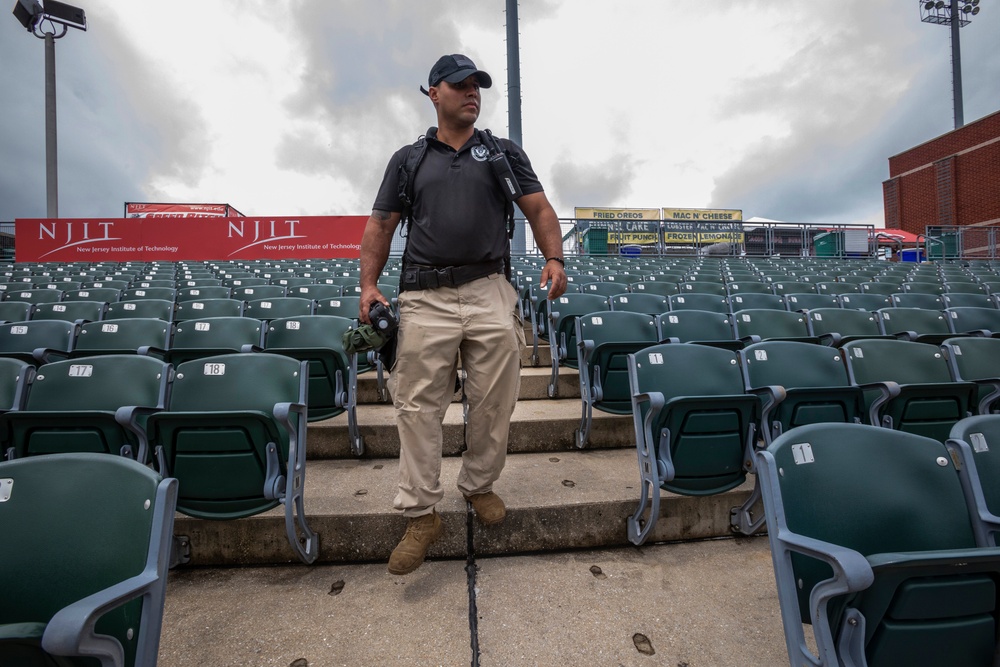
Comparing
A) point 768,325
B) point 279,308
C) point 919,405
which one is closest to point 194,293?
point 279,308

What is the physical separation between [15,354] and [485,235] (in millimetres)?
2885

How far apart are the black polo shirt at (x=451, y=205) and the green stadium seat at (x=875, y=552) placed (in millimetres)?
1308

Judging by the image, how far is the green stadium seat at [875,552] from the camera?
3.33 ft

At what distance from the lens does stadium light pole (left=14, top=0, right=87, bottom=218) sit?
14.9m

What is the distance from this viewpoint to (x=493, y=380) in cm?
198

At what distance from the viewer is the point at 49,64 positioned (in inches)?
595

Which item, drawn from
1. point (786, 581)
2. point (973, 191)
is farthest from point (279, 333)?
point (973, 191)

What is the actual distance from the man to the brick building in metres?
26.4

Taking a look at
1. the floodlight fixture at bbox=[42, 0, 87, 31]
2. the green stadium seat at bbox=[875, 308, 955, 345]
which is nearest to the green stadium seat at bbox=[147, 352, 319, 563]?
the green stadium seat at bbox=[875, 308, 955, 345]

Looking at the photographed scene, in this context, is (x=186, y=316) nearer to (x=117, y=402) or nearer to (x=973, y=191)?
(x=117, y=402)

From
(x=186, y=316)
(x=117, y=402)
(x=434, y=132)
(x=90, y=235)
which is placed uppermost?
(x=90, y=235)

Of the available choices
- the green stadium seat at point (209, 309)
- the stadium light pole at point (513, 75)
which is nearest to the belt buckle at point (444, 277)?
the green stadium seat at point (209, 309)

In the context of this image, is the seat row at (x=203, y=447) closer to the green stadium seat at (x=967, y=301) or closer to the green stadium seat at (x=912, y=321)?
the green stadium seat at (x=912, y=321)

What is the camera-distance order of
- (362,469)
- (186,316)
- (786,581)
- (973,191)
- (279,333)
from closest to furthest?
(786,581) < (362,469) < (279,333) < (186,316) < (973,191)
